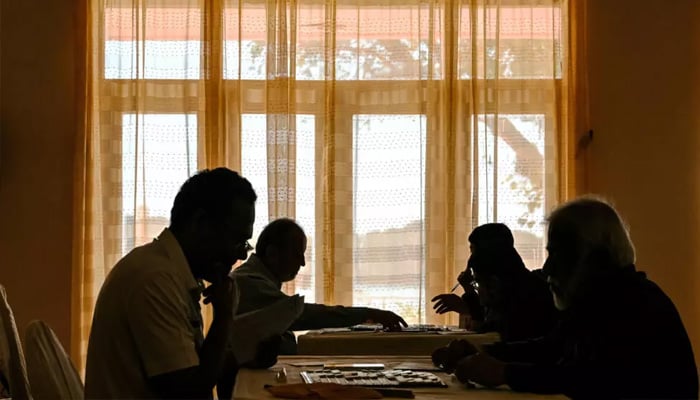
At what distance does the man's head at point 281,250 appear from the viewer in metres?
3.80

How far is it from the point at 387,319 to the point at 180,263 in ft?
6.84

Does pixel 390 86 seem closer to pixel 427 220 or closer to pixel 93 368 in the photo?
pixel 427 220

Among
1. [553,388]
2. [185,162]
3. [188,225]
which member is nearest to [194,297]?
[188,225]

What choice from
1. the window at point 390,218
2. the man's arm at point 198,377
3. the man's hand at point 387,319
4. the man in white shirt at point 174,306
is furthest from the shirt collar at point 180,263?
the window at point 390,218

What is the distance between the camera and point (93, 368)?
191 centimetres

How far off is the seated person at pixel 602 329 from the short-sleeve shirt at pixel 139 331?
785 millimetres

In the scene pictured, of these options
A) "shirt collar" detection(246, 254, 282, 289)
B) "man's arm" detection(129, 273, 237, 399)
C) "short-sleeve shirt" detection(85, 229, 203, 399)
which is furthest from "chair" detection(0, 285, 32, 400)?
"shirt collar" detection(246, 254, 282, 289)

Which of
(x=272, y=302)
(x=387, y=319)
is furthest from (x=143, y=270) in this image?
(x=387, y=319)

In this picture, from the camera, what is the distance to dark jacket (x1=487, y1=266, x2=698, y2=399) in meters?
2.06

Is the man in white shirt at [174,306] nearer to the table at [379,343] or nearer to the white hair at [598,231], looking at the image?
the white hair at [598,231]

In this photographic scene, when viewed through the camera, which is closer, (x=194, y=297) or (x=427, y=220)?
(x=194, y=297)

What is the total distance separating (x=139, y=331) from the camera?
6.10 ft

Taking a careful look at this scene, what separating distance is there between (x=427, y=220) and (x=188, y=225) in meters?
3.27

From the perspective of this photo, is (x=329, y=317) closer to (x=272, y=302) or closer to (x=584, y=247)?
(x=272, y=302)
